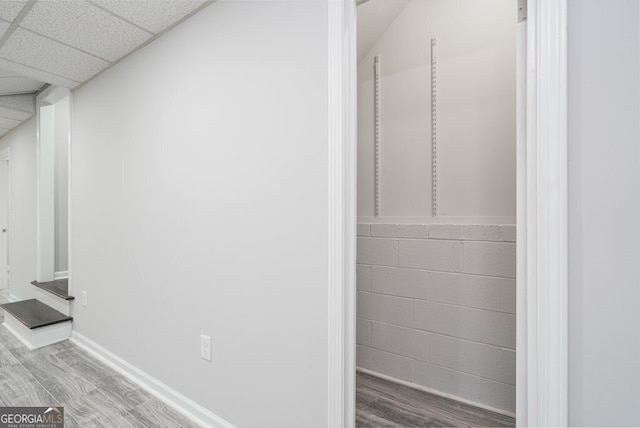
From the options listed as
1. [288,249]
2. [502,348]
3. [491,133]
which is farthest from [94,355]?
[491,133]

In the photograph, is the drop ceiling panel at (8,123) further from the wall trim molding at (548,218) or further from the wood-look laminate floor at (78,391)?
the wall trim molding at (548,218)

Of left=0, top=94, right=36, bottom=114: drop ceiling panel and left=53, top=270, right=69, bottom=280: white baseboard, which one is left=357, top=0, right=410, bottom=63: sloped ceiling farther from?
left=53, top=270, right=69, bottom=280: white baseboard

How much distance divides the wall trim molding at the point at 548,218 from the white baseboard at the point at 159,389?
139 centimetres

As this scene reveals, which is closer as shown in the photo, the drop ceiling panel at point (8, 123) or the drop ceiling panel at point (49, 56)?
the drop ceiling panel at point (49, 56)

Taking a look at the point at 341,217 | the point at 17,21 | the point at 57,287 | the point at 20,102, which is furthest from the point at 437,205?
the point at 20,102

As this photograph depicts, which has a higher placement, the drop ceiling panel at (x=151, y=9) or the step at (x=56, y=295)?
the drop ceiling panel at (x=151, y=9)

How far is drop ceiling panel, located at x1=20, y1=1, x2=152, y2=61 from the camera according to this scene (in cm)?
158

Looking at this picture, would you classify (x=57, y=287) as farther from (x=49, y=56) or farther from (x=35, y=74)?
(x=49, y=56)

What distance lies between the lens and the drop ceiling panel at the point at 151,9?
61.0 inches

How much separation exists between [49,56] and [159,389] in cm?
238

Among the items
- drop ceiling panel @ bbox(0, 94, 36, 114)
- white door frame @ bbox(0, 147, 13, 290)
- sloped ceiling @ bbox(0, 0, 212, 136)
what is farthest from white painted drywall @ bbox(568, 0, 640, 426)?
white door frame @ bbox(0, 147, 13, 290)

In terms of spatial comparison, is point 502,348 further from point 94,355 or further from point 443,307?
point 94,355

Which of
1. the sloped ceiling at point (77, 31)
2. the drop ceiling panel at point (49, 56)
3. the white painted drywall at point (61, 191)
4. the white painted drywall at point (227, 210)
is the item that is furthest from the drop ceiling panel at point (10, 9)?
the white painted drywall at point (61, 191)

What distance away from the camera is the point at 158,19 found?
170 cm
